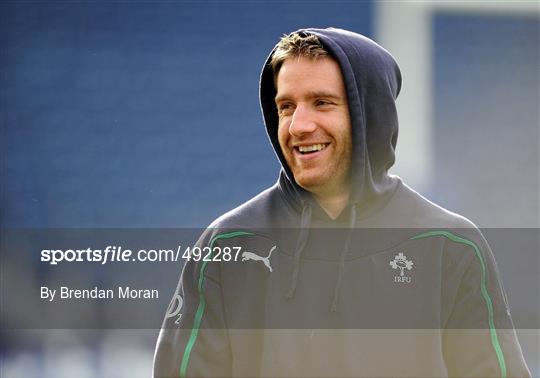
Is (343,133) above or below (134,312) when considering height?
above

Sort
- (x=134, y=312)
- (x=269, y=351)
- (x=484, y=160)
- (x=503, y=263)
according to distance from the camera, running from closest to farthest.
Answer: (x=269, y=351) < (x=134, y=312) < (x=503, y=263) < (x=484, y=160)

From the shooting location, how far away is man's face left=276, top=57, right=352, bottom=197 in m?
2.08

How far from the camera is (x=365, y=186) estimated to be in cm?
217

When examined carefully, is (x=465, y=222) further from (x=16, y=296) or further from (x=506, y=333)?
(x=16, y=296)

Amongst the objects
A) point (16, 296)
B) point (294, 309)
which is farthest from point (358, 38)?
point (16, 296)

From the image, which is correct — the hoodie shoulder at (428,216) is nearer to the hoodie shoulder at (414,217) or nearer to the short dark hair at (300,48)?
the hoodie shoulder at (414,217)

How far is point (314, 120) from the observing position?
2.08m

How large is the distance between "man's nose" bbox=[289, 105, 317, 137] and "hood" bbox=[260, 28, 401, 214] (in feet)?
0.36

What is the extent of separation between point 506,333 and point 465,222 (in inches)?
11.7

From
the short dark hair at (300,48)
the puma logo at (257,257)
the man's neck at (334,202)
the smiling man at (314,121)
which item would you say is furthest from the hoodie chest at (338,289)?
the short dark hair at (300,48)

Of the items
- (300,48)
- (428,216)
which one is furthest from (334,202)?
(300,48)

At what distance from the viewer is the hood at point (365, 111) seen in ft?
6.89

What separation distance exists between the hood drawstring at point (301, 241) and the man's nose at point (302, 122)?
22 cm

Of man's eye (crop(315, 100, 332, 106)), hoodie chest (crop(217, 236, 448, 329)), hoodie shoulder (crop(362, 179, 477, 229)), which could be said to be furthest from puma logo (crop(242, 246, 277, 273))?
man's eye (crop(315, 100, 332, 106))
